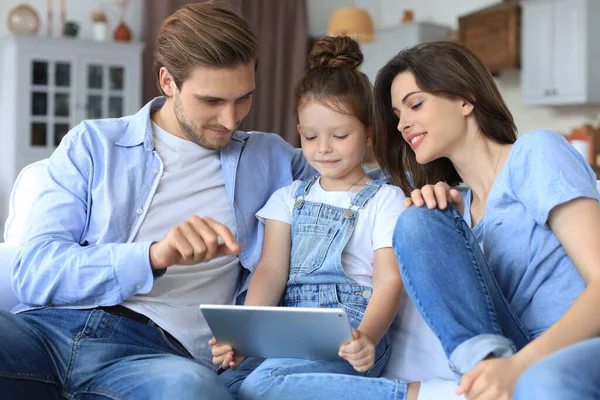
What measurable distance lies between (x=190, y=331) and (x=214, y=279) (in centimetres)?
14

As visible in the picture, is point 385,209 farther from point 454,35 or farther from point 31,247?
point 454,35

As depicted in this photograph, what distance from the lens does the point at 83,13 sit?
5.49 m

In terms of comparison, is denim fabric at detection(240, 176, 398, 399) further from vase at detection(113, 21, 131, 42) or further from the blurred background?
vase at detection(113, 21, 131, 42)

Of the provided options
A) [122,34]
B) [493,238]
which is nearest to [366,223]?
[493,238]

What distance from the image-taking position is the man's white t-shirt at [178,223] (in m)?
1.54

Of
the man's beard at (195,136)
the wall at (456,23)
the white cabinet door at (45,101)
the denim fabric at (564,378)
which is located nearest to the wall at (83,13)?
the white cabinet door at (45,101)

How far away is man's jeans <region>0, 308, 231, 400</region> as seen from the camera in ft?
3.98

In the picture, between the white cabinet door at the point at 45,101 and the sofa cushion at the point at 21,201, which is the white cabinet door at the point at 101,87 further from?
the sofa cushion at the point at 21,201

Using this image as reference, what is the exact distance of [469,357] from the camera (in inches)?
44.4

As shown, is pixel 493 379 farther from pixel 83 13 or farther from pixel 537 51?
pixel 83 13

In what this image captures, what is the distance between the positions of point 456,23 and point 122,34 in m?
2.48

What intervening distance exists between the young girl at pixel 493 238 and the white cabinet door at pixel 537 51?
3306 mm

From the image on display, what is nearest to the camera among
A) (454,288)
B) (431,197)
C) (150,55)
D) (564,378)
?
(564,378)

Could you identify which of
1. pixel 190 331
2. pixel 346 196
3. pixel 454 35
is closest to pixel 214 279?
pixel 190 331
